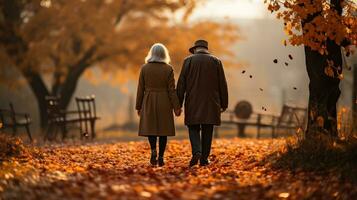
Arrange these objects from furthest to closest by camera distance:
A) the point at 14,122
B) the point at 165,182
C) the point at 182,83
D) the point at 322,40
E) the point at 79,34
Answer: the point at 79,34, the point at 14,122, the point at 182,83, the point at 322,40, the point at 165,182

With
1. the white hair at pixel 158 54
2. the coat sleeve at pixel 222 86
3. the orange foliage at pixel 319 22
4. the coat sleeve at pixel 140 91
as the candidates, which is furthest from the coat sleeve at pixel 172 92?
the orange foliage at pixel 319 22

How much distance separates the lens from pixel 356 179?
27.2 ft

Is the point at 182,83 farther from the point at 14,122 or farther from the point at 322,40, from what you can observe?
the point at 14,122

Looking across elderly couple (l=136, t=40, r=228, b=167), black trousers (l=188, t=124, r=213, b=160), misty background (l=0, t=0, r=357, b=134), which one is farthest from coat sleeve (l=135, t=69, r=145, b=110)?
misty background (l=0, t=0, r=357, b=134)

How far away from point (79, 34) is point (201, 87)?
13.5 m

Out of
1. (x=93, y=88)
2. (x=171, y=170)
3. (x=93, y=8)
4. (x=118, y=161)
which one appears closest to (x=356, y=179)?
(x=171, y=170)

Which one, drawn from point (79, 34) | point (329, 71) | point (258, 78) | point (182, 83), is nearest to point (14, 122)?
point (79, 34)

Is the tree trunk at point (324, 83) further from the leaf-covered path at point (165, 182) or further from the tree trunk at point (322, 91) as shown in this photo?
the leaf-covered path at point (165, 182)

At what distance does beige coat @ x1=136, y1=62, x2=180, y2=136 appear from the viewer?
10.2 m

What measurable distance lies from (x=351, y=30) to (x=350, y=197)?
3.30 m

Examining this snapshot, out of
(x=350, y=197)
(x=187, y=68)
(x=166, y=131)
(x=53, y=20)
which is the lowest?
(x=350, y=197)

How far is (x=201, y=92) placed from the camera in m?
10.2

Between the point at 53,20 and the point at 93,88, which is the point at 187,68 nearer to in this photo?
the point at 53,20

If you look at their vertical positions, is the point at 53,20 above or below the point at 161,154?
above
